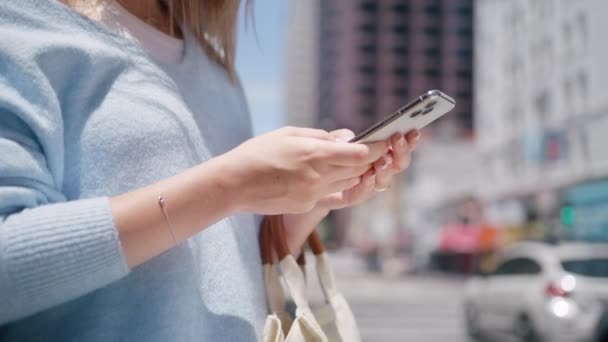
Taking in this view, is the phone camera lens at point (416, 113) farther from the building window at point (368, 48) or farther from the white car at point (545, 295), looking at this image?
the building window at point (368, 48)

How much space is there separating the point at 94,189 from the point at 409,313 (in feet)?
53.9

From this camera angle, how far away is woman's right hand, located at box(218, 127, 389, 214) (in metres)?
0.94

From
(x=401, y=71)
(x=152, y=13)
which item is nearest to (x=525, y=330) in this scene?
(x=152, y=13)

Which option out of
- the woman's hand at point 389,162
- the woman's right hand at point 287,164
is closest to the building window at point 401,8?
the woman's hand at point 389,162

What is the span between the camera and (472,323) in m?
12.6

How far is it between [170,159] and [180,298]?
22 centimetres

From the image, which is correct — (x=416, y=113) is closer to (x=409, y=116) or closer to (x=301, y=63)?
(x=409, y=116)

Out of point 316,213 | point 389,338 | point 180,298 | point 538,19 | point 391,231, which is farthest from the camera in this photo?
point 391,231

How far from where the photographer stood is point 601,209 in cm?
2592

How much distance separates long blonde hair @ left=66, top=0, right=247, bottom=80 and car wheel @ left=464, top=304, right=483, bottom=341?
456 inches

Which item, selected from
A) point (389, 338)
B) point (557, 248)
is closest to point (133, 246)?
point (557, 248)

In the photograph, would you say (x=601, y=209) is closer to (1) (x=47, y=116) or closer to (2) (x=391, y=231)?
(1) (x=47, y=116)

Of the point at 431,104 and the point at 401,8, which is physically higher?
the point at 401,8

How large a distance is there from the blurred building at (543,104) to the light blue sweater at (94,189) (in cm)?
2683
